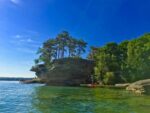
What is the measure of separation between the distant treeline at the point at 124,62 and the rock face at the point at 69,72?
7360mm

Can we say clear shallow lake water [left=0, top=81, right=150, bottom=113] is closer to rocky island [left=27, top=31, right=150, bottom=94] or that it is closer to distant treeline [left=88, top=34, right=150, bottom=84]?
rocky island [left=27, top=31, right=150, bottom=94]

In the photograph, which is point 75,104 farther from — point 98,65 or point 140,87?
point 98,65

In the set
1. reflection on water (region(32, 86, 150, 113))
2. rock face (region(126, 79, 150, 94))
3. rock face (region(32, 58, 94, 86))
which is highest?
rock face (region(32, 58, 94, 86))

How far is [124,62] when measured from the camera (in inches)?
3410

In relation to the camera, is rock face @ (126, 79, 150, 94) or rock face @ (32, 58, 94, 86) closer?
rock face @ (126, 79, 150, 94)

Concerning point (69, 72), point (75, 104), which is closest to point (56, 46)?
point (69, 72)

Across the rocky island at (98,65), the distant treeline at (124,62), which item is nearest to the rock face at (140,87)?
the rocky island at (98,65)

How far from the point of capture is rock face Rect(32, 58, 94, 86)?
9988 centimetres

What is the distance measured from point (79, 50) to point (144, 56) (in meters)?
56.1

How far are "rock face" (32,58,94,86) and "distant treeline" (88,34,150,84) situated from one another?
7.36 m

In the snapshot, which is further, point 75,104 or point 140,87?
point 140,87

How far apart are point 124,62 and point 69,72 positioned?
2306 centimetres

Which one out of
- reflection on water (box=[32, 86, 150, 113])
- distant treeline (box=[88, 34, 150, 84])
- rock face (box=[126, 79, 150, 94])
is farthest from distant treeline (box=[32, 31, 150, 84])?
reflection on water (box=[32, 86, 150, 113])

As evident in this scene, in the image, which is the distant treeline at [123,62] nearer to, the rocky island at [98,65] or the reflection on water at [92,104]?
the rocky island at [98,65]
